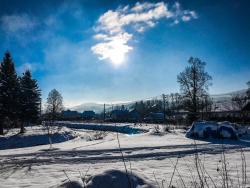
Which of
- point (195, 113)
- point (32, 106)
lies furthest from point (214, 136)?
point (32, 106)

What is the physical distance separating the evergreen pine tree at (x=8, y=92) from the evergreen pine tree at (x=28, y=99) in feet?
4.26

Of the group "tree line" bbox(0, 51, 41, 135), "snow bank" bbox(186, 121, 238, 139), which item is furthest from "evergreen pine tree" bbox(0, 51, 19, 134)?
"snow bank" bbox(186, 121, 238, 139)

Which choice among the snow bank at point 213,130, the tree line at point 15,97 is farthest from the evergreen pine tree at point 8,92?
the snow bank at point 213,130

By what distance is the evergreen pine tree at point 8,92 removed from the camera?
3447 centimetres

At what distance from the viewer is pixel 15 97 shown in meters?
35.8

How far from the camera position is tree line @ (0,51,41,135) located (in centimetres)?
3466

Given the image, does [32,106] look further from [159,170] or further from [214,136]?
[159,170]

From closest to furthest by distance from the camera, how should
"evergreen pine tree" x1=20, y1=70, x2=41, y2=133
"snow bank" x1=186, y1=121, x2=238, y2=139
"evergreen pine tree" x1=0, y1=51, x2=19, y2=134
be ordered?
"snow bank" x1=186, y1=121, x2=238, y2=139, "evergreen pine tree" x1=0, y1=51, x2=19, y2=134, "evergreen pine tree" x1=20, y1=70, x2=41, y2=133

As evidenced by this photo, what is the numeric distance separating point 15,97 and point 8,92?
1.23 meters

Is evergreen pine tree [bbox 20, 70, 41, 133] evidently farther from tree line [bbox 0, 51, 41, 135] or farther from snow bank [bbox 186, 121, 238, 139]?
snow bank [bbox 186, 121, 238, 139]

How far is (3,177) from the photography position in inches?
279

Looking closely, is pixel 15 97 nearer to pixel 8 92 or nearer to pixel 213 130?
pixel 8 92

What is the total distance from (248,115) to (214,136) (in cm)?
2887

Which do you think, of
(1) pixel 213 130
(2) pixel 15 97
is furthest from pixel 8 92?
(1) pixel 213 130
